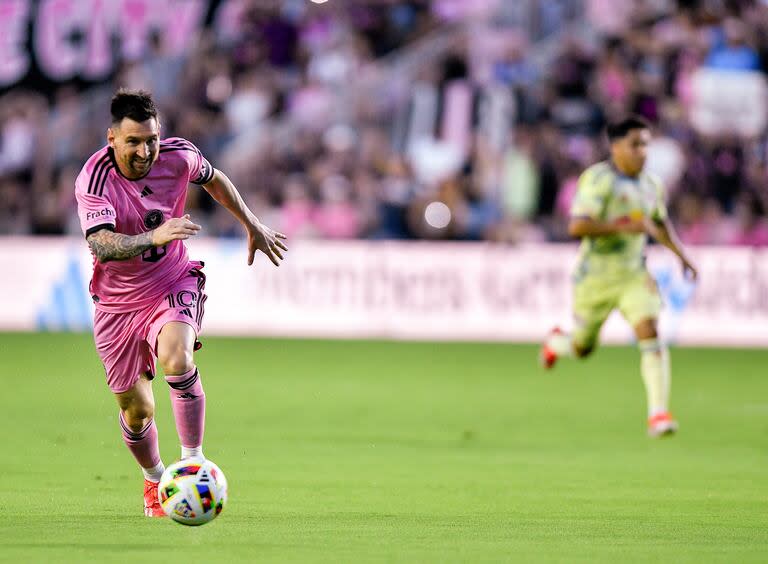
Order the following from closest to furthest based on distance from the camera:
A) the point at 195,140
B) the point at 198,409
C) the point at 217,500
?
the point at 217,500
the point at 198,409
the point at 195,140

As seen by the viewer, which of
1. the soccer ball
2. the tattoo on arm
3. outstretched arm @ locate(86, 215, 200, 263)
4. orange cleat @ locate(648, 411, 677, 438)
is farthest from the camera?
orange cleat @ locate(648, 411, 677, 438)

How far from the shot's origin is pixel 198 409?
7191 mm

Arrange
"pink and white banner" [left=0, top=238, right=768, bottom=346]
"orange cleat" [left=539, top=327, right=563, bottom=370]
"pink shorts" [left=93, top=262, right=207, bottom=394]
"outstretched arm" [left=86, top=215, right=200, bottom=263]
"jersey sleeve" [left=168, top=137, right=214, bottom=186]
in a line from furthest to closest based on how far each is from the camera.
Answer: "pink and white banner" [left=0, top=238, right=768, bottom=346]
"orange cleat" [left=539, top=327, right=563, bottom=370]
"jersey sleeve" [left=168, top=137, right=214, bottom=186]
"pink shorts" [left=93, top=262, right=207, bottom=394]
"outstretched arm" [left=86, top=215, right=200, bottom=263]

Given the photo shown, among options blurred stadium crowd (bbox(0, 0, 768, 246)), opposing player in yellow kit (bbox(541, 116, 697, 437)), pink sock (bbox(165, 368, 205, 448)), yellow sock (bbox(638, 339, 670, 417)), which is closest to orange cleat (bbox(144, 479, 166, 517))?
pink sock (bbox(165, 368, 205, 448))

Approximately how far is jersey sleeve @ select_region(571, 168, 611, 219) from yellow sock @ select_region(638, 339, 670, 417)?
3.30 feet

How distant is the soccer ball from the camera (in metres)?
6.70

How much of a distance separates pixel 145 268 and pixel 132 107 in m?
0.88

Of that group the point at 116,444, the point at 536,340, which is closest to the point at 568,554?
the point at 116,444

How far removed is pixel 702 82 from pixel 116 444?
42.6 feet

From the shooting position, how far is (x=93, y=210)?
7.06m

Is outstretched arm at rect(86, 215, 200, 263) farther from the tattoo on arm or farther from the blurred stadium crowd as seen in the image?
the blurred stadium crowd

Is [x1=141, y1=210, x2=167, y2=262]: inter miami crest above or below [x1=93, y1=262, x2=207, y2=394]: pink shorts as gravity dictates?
above

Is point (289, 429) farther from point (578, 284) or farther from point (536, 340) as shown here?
point (536, 340)

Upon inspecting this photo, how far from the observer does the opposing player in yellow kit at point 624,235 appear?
35.7 feet
